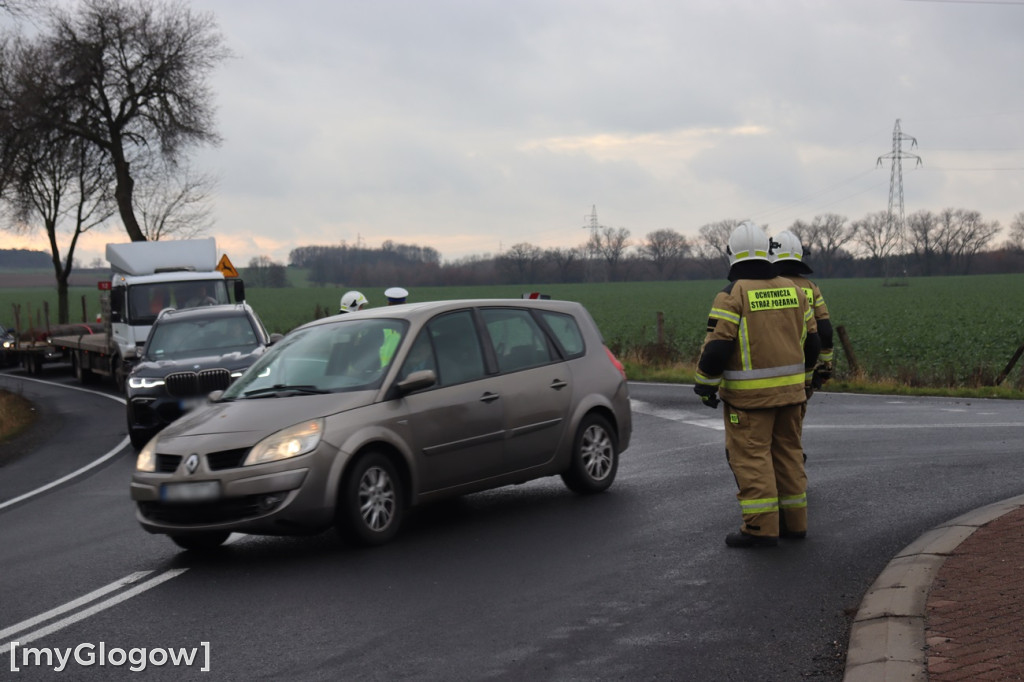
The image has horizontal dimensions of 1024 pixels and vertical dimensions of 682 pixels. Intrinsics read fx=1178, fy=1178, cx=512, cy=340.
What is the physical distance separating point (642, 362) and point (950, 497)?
1728cm

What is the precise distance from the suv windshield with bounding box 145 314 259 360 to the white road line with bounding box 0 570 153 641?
925 centimetres

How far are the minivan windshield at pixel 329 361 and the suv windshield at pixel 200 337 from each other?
7836 millimetres

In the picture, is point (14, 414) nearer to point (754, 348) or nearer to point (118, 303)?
point (118, 303)

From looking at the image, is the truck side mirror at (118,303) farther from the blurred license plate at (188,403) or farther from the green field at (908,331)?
the green field at (908,331)

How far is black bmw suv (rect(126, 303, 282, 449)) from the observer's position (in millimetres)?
14766

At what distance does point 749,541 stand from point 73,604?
4006 millimetres

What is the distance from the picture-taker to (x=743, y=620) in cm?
579

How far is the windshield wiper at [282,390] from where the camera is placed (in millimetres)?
7965

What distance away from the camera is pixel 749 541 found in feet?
24.2

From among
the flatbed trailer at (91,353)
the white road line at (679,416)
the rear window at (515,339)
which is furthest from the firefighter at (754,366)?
the flatbed trailer at (91,353)

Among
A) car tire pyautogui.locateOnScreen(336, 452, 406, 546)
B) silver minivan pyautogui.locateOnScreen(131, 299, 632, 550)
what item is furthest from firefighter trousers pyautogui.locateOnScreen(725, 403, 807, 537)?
car tire pyautogui.locateOnScreen(336, 452, 406, 546)

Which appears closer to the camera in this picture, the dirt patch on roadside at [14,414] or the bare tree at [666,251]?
the dirt patch on roadside at [14,414]

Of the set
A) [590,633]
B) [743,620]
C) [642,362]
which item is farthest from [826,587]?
[642,362]

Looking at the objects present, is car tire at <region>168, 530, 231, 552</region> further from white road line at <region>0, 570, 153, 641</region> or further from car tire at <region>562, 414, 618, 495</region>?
car tire at <region>562, 414, 618, 495</region>
